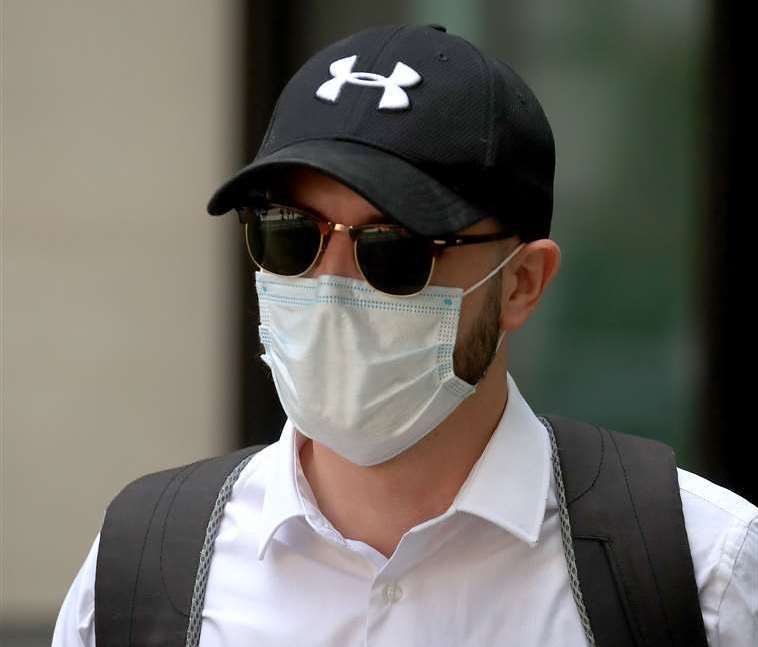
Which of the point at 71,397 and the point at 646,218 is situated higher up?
the point at 646,218

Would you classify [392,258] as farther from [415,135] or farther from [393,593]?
[393,593]

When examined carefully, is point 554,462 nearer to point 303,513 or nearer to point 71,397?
point 303,513

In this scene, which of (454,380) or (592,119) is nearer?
(454,380)

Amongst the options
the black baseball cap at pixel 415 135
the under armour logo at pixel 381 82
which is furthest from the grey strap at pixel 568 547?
the under armour logo at pixel 381 82

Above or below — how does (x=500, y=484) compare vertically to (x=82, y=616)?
above

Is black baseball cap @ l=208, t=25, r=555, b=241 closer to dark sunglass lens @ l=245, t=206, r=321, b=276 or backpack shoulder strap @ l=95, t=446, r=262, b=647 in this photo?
dark sunglass lens @ l=245, t=206, r=321, b=276

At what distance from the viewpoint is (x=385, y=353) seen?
2404 mm

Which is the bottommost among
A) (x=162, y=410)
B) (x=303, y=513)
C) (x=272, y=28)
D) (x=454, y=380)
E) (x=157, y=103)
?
(x=162, y=410)

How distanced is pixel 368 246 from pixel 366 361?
0.74 ft

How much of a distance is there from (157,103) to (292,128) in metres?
2.85

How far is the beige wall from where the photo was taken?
511cm

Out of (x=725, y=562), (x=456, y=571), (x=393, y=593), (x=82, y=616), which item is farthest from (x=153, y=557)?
(x=725, y=562)

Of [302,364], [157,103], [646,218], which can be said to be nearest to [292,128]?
[302,364]

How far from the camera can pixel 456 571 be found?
92.7 inches
